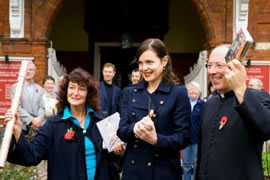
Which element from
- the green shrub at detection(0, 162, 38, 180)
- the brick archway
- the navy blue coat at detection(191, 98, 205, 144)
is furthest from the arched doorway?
the green shrub at detection(0, 162, 38, 180)

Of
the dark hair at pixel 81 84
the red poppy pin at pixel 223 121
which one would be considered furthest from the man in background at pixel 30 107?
the red poppy pin at pixel 223 121

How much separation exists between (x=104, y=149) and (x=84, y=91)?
0.48 meters

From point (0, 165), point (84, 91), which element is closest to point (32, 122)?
point (84, 91)

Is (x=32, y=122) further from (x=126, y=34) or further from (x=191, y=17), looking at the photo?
(x=191, y=17)

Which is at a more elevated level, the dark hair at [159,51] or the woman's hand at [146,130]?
the dark hair at [159,51]

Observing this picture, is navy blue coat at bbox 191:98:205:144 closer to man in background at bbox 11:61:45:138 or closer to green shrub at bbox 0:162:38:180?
green shrub at bbox 0:162:38:180

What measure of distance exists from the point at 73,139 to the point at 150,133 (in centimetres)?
68

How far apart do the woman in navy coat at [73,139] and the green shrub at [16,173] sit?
1.77 metres

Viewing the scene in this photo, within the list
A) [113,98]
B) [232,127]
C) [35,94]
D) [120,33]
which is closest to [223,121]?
[232,127]

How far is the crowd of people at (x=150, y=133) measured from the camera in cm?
252

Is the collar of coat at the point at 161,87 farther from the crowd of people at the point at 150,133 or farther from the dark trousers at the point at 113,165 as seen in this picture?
the dark trousers at the point at 113,165

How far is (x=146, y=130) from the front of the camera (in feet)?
8.95

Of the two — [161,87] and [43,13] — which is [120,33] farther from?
[161,87]

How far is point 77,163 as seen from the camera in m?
3.08
